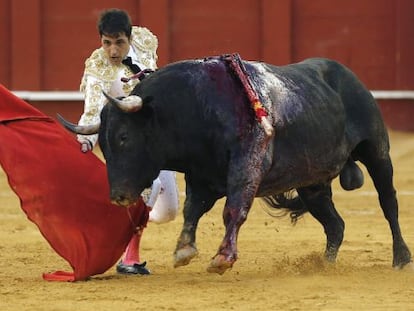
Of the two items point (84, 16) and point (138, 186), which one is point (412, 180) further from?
point (138, 186)

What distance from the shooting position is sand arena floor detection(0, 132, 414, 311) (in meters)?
5.12

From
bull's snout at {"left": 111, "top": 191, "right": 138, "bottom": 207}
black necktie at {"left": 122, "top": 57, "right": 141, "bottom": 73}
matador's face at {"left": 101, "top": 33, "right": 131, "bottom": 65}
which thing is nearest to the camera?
bull's snout at {"left": 111, "top": 191, "right": 138, "bottom": 207}

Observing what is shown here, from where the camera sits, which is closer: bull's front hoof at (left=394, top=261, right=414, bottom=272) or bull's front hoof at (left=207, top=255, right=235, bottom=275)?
bull's front hoof at (left=207, top=255, right=235, bottom=275)

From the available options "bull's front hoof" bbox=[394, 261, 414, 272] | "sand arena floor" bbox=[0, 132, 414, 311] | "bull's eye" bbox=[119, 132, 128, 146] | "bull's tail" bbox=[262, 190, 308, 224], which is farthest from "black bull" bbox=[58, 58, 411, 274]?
"bull's tail" bbox=[262, 190, 308, 224]

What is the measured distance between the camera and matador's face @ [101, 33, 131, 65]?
5891mm

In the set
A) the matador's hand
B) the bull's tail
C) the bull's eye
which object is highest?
the bull's eye

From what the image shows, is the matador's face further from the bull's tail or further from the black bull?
the bull's tail

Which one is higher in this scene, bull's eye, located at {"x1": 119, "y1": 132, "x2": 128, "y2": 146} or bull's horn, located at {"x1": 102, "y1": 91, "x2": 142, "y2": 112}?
bull's horn, located at {"x1": 102, "y1": 91, "x2": 142, "y2": 112}

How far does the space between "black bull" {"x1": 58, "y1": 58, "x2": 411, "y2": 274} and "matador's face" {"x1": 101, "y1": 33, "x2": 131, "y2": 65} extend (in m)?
0.36

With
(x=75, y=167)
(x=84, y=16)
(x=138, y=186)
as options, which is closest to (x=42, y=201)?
(x=75, y=167)

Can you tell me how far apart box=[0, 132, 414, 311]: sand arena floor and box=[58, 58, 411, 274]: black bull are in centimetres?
25

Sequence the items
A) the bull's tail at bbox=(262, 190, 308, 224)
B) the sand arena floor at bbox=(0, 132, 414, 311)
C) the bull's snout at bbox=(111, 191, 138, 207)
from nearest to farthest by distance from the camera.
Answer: the sand arena floor at bbox=(0, 132, 414, 311) < the bull's snout at bbox=(111, 191, 138, 207) < the bull's tail at bbox=(262, 190, 308, 224)

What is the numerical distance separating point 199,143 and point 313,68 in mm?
901

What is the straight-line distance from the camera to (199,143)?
5.54 metres
